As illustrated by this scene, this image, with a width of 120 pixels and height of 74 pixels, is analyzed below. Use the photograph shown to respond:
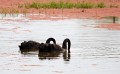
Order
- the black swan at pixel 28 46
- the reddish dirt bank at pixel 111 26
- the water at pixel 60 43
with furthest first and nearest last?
the reddish dirt bank at pixel 111 26
the black swan at pixel 28 46
the water at pixel 60 43

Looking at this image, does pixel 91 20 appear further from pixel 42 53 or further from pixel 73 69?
pixel 73 69

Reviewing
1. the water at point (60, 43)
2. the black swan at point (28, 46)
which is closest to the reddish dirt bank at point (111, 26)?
the water at point (60, 43)

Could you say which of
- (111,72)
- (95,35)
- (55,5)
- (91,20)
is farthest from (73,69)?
(55,5)

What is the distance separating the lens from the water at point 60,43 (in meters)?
16.8

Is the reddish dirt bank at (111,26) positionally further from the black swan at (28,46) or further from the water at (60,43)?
the black swan at (28,46)

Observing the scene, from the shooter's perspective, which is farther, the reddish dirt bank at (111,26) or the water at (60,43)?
the reddish dirt bank at (111,26)

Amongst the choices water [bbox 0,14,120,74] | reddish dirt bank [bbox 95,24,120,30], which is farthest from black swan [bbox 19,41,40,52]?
reddish dirt bank [bbox 95,24,120,30]

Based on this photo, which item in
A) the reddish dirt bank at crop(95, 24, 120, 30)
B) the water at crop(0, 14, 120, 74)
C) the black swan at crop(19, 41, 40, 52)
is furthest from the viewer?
the reddish dirt bank at crop(95, 24, 120, 30)

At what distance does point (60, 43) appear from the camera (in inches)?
914

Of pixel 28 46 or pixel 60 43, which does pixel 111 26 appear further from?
pixel 28 46

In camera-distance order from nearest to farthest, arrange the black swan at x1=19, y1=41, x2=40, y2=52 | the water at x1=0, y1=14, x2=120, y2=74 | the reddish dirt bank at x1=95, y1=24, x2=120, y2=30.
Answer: the water at x1=0, y1=14, x2=120, y2=74 → the black swan at x1=19, y1=41, x2=40, y2=52 → the reddish dirt bank at x1=95, y1=24, x2=120, y2=30

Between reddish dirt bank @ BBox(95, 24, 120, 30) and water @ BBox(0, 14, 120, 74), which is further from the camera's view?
reddish dirt bank @ BBox(95, 24, 120, 30)

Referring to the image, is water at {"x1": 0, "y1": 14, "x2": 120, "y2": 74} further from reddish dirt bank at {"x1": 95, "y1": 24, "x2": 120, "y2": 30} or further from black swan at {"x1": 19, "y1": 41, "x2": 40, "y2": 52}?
reddish dirt bank at {"x1": 95, "y1": 24, "x2": 120, "y2": 30}

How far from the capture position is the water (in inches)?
660
